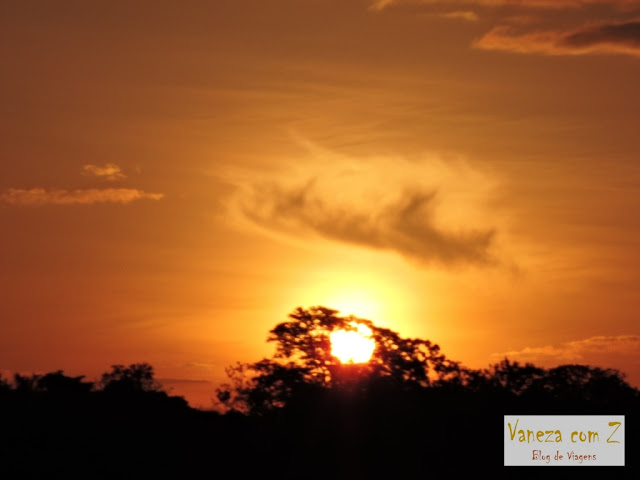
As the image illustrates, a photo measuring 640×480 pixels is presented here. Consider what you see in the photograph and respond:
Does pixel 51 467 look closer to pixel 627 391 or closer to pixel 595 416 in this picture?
pixel 595 416

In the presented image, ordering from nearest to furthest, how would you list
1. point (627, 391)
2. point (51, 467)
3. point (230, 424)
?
point (51, 467) → point (230, 424) → point (627, 391)

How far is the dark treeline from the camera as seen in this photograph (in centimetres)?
3909

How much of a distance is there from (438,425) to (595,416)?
5800 millimetres

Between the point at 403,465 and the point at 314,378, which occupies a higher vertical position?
the point at 314,378

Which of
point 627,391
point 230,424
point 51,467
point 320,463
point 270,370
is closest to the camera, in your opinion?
point 51,467

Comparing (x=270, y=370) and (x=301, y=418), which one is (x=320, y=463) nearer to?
(x=301, y=418)

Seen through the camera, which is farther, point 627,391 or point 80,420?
point 627,391

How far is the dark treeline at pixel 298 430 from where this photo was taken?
128ft

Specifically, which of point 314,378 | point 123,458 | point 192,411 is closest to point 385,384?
point 314,378

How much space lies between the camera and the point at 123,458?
129 feet

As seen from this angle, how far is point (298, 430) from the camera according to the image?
137 ft

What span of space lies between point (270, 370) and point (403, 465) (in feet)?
40.3

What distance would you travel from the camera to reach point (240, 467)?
133ft

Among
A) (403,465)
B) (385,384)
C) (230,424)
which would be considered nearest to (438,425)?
(403,465)
